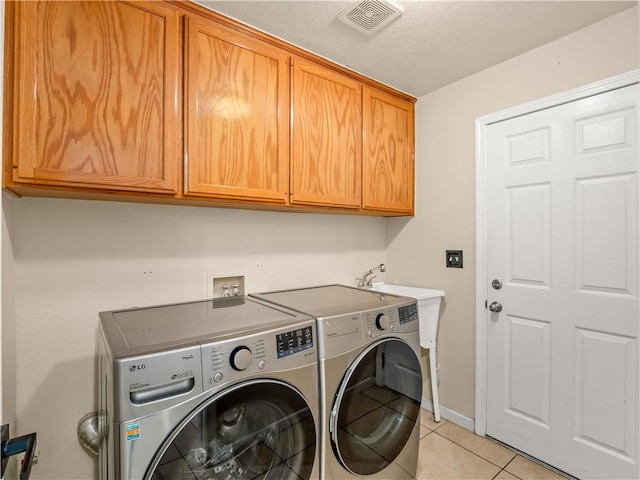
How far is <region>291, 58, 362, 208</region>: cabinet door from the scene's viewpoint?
1.77m

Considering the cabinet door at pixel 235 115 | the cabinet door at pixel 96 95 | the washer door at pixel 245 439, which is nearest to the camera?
the washer door at pixel 245 439

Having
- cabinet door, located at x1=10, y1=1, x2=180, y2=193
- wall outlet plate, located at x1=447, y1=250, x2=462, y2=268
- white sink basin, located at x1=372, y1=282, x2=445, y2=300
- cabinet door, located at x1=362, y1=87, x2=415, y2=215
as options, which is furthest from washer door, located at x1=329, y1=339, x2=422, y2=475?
cabinet door, located at x1=10, y1=1, x2=180, y2=193

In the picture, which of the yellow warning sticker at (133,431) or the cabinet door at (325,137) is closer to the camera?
the yellow warning sticker at (133,431)

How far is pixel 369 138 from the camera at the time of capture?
212 centimetres

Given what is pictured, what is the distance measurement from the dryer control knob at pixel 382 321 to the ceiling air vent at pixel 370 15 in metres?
1.39

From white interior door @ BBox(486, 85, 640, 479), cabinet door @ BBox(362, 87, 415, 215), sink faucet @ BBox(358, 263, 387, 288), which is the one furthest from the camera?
sink faucet @ BBox(358, 263, 387, 288)

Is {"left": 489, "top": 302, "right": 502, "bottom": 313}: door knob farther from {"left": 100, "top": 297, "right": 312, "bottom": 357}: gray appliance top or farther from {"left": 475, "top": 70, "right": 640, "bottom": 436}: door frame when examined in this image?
{"left": 100, "top": 297, "right": 312, "bottom": 357}: gray appliance top

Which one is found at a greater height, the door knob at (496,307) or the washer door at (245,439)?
the door knob at (496,307)

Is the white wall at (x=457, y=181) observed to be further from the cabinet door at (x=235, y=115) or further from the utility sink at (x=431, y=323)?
the cabinet door at (x=235, y=115)

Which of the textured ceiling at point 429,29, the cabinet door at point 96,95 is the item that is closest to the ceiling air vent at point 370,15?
the textured ceiling at point 429,29

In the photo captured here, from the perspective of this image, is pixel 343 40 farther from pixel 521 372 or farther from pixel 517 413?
pixel 517 413

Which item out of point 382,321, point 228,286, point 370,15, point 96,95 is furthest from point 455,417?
point 96,95

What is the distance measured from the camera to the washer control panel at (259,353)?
1000 mm

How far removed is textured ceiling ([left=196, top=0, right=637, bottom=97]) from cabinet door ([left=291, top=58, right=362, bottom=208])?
0.50 feet
